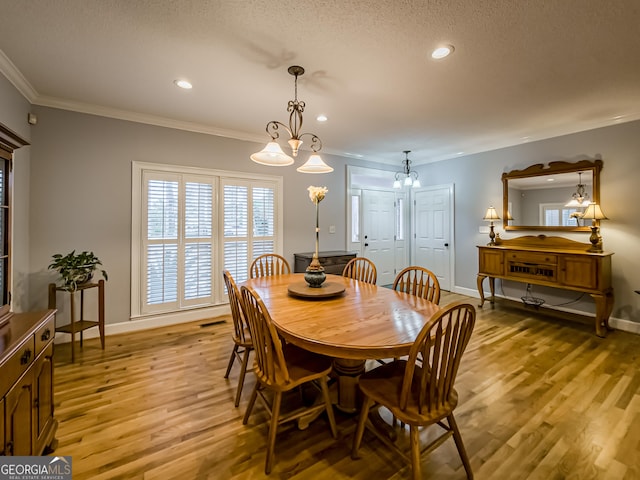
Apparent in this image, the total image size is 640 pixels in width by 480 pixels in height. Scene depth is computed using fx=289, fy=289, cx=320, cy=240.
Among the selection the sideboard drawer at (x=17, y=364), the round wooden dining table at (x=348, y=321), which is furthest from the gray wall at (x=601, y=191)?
the sideboard drawer at (x=17, y=364)

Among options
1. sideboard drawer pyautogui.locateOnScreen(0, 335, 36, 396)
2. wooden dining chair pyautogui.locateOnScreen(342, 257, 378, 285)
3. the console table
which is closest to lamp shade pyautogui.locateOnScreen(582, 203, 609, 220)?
wooden dining chair pyautogui.locateOnScreen(342, 257, 378, 285)

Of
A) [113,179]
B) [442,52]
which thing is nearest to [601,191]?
[442,52]

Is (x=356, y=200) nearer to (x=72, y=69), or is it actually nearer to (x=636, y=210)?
(x=636, y=210)

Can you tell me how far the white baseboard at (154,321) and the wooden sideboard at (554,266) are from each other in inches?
155

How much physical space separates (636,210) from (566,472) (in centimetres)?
340

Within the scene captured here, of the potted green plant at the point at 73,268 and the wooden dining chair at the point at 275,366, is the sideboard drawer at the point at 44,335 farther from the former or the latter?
the potted green plant at the point at 73,268

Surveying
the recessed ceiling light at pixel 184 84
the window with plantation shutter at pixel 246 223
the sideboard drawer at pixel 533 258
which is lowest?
the sideboard drawer at pixel 533 258

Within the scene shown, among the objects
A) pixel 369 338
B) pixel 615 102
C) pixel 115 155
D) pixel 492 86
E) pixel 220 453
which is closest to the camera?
pixel 369 338

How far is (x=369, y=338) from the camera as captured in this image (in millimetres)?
1445

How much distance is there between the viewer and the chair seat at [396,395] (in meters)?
1.32

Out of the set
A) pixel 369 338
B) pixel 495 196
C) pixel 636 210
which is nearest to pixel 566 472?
pixel 369 338

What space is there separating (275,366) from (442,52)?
8.10 feet

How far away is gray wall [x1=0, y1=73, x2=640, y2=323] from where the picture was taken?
290 cm

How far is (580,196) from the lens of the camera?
377 cm
